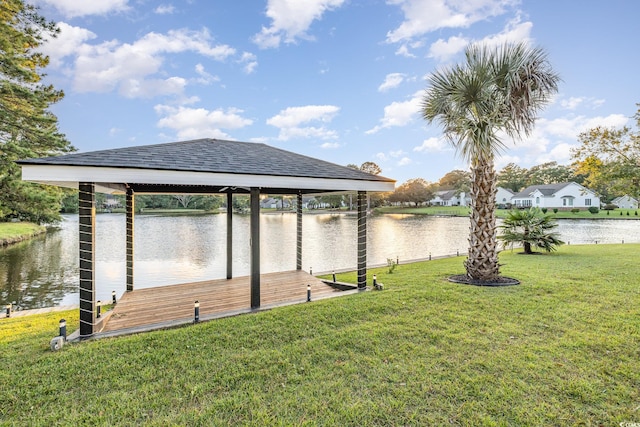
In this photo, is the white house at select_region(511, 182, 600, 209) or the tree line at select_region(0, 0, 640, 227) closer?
the tree line at select_region(0, 0, 640, 227)

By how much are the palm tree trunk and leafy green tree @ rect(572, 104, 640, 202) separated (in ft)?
28.5

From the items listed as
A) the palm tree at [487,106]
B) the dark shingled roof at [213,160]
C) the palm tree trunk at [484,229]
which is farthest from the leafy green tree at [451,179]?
the dark shingled roof at [213,160]

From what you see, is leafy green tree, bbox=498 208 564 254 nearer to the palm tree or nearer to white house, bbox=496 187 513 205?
the palm tree

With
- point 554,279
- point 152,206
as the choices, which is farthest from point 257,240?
point 152,206

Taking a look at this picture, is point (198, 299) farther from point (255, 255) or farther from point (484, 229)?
point (484, 229)

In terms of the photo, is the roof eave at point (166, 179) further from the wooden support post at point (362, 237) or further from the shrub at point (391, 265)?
the shrub at point (391, 265)

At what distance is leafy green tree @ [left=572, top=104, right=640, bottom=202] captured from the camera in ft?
37.4

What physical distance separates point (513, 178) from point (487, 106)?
75.0 m

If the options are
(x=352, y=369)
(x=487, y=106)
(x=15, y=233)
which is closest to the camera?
(x=352, y=369)

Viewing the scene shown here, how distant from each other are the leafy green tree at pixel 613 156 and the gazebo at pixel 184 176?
11.1 metres

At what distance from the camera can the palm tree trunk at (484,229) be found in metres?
6.63

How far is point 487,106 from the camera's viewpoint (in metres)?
6.49

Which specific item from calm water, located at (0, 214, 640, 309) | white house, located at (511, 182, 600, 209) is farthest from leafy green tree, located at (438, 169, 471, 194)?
calm water, located at (0, 214, 640, 309)

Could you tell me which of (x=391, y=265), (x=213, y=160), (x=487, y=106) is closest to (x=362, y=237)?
(x=213, y=160)
